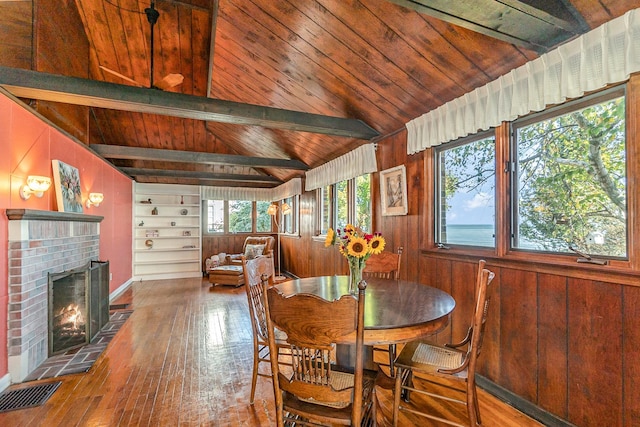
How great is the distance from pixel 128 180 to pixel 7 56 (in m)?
4.16

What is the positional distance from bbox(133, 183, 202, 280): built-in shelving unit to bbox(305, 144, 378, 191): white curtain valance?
11.5 feet

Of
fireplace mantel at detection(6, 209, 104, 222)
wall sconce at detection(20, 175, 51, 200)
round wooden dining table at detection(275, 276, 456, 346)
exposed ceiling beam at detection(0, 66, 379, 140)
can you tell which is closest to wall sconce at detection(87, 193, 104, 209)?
fireplace mantel at detection(6, 209, 104, 222)

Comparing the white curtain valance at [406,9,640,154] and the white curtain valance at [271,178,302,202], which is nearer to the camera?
the white curtain valance at [406,9,640,154]

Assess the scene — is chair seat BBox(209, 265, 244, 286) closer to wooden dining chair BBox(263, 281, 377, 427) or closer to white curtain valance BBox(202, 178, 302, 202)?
white curtain valance BBox(202, 178, 302, 202)

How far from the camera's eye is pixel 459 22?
1714 millimetres

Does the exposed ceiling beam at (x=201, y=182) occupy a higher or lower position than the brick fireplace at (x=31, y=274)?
higher

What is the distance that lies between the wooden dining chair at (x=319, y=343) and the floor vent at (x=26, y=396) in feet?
6.75

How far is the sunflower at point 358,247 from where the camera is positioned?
1.89 metres

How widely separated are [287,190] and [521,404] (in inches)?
244

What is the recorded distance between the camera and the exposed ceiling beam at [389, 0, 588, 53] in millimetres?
1578

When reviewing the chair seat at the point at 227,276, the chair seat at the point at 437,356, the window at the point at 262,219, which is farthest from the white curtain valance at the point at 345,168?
the window at the point at 262,219

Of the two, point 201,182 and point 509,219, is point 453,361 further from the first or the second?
point 201,182

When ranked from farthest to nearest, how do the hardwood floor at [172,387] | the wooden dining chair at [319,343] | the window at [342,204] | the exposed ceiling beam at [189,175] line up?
the exposed ceiling beam at [189,175], the window at [342,204], the hardwood floor at [172,387], the wooden dining chair at [319,343]

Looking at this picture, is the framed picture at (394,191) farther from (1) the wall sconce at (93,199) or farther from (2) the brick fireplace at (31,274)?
(1) the wall sconce at (93,199)
